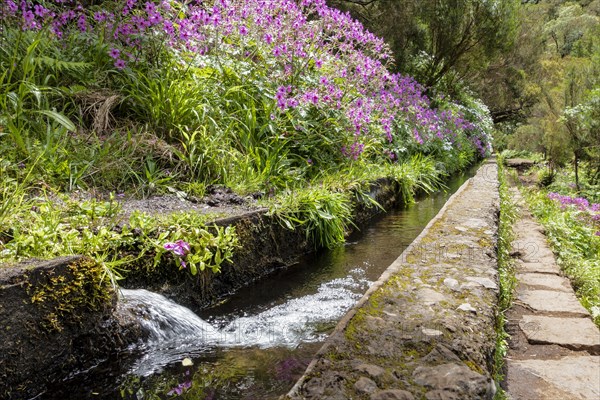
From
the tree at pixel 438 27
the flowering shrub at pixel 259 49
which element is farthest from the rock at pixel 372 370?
the tree at pixel 438 27

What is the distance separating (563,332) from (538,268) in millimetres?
1173

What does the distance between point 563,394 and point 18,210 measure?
97.3 inches

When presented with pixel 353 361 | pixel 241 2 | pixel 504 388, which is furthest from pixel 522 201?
pixel 353 361

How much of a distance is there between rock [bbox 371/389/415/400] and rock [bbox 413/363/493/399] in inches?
3.0

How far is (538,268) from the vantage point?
323 cm

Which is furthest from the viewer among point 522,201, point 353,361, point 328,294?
point 522,201

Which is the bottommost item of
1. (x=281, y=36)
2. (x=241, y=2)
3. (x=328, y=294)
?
(x=328, y=294)

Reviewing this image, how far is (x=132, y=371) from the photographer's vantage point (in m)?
1.92

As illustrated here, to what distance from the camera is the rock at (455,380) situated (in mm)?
1301

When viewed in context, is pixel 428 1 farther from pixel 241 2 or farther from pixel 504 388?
pixel 504 388

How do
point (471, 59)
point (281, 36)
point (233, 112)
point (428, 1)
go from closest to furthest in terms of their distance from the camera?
point (233, 112) < point (281, 36) < point (428, 1) < point (471, 59)

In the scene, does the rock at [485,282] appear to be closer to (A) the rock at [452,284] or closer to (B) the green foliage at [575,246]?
(A) the rock at [452,284]

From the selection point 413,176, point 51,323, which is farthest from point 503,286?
point 413,176

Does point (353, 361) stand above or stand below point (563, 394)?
above
